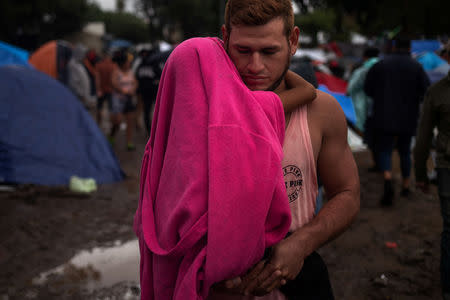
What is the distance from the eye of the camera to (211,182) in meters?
1.29

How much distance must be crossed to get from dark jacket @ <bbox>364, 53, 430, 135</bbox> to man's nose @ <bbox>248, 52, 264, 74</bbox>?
485 cm

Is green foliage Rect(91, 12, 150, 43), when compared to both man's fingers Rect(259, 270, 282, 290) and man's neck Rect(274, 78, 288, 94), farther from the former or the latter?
man's fingers Rect(259, 270, 282, 290)

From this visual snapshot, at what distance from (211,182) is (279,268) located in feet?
1.26

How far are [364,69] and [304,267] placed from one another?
609 cm

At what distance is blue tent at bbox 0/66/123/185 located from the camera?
21.9 feet

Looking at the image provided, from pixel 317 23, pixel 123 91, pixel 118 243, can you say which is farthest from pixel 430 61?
pixel 317 23

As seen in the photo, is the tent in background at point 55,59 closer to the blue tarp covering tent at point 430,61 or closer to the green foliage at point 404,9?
the blue tarp covering tent at point 430,61

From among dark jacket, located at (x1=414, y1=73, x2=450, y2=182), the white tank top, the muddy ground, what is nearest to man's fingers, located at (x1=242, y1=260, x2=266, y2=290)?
the white tank top

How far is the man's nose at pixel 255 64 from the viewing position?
1514mm

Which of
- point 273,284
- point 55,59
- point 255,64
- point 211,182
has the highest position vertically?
point 255,64

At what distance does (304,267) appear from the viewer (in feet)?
5.28

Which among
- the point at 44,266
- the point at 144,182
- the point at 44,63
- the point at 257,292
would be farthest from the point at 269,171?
the point at 44,63

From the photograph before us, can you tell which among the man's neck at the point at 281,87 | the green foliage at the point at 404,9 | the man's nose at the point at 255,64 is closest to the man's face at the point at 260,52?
the man's nose at the point at 255,64

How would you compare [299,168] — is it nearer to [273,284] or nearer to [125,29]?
[273,284]
